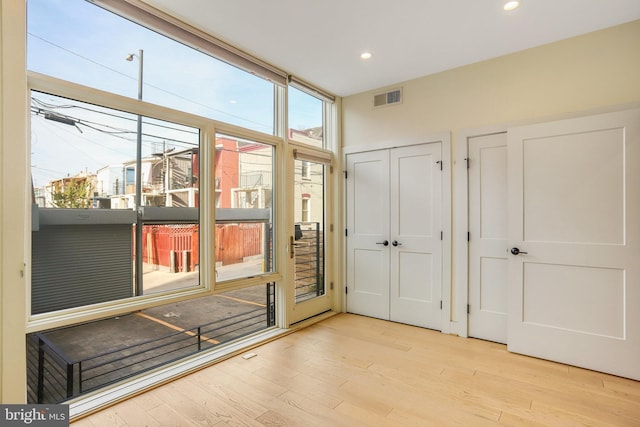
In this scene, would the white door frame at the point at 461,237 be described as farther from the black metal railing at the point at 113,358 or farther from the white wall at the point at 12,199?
the white wall at the point at 12,199

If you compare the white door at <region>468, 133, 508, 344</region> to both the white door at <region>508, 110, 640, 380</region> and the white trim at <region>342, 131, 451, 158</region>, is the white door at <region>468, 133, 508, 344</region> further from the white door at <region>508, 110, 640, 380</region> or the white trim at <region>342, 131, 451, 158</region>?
the white trim at <region>342, 131, 451, 158</region>

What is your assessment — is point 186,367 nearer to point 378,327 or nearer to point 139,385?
→ point 139,385

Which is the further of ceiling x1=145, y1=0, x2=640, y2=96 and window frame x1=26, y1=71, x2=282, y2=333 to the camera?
ceiling x1=145, y1=0, x2=640, y2=96

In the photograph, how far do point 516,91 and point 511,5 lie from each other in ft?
3.15

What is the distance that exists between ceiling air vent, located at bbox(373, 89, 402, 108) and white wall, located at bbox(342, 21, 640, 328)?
51 millimetres

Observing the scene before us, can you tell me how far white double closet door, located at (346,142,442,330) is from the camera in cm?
358

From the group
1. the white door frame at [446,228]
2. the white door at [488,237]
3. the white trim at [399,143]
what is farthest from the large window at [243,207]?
the white door at [488,237]

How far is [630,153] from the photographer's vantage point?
2.50 meters

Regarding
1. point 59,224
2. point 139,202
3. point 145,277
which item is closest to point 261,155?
point 139,202

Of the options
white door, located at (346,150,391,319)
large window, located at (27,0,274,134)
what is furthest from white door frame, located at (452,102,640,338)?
large window, located at (27,0,274,134)

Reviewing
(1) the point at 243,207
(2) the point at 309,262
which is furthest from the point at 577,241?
(1) the point at 243,207

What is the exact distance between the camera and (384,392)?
228 cm

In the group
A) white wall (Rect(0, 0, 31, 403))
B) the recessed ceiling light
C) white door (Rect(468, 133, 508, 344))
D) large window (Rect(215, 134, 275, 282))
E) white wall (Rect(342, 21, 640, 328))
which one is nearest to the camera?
white wall (Rect(0, 0, 31, 403))

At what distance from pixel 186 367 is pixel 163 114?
2.04 m
